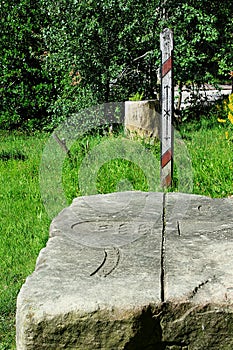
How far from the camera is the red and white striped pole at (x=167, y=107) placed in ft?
18.5

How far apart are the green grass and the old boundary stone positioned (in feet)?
2.99

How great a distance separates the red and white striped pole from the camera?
5633 mm

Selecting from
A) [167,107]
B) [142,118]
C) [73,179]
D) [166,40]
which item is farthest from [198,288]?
[142,118]

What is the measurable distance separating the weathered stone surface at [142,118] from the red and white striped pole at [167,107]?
2.16 metres

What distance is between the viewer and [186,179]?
6039mm

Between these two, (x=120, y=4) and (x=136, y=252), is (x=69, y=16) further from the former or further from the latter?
(x=136, y=252)

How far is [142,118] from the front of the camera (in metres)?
8.03

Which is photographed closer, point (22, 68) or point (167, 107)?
point (167, 107)

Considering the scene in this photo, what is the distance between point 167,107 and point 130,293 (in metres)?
3.48

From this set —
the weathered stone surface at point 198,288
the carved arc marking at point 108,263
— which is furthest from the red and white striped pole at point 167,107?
the carved arc marking at point 108,263

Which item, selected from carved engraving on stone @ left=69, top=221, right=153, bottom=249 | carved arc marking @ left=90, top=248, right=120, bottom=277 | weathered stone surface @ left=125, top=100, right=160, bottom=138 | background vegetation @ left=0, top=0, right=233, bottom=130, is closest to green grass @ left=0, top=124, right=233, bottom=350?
weathered stone surface @ left=125, top=100, right=160, bottom=138

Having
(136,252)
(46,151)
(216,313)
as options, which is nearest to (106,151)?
(46,151)

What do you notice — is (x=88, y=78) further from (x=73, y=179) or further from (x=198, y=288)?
(x=198, y=288)

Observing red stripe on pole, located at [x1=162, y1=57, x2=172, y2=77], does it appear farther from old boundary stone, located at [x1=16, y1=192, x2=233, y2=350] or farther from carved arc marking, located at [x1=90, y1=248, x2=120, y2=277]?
carved arc marking, located at [x1=90, y1=248, x2=120, y2=277]
